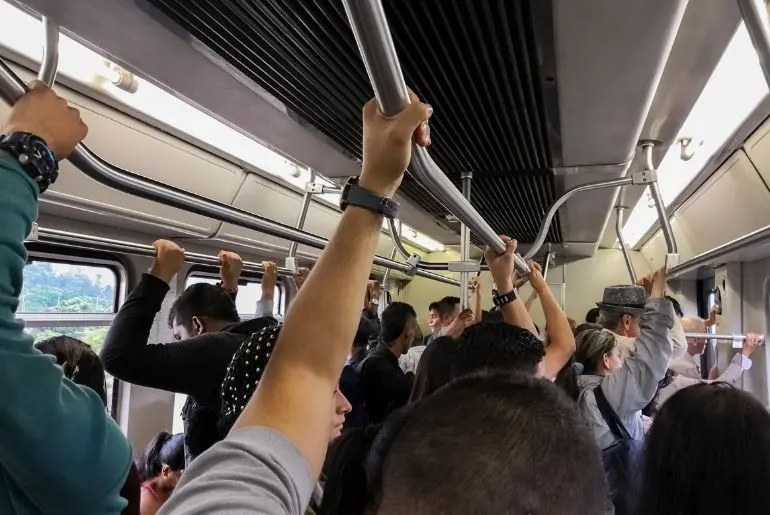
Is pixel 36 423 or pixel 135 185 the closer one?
pixel 36 423

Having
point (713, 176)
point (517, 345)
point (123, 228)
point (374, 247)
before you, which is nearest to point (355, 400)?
point (517, 345)

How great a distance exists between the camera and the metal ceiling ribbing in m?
1.22

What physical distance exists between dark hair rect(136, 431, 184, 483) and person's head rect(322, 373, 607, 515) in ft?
7.29

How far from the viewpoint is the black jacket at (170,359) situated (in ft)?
6.12

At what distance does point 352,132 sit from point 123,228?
2.01 metres

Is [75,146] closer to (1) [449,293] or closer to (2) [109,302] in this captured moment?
(2) [109,302]

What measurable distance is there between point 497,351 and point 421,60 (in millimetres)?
875

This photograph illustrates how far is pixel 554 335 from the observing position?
2.45m

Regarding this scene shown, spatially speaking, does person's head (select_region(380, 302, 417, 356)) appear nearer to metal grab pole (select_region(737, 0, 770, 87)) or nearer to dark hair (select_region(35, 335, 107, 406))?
dark hair (select_region(35, 335, 107, 406))

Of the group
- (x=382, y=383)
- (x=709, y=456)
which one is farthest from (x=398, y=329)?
(x=709, y=456)

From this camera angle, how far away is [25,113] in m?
0.75

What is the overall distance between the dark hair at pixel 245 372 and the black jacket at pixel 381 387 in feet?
5.01

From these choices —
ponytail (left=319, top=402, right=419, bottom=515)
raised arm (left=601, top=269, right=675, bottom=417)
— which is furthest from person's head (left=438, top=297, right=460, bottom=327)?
ponytail (left=319, top=402, right=419, bottom=515)

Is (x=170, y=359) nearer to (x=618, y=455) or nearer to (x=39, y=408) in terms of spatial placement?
(x=39, y=408)
